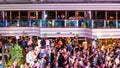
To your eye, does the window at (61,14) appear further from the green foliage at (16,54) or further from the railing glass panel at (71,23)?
the green foliage at (16,54)

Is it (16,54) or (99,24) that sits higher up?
Answer: (16,54)

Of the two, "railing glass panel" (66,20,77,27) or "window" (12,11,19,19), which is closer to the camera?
"railing glass panel" (66,20,77,27)

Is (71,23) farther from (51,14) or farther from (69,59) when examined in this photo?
(69,59)

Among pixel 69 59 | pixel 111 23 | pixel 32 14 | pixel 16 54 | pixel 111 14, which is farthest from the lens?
pixel 32 14

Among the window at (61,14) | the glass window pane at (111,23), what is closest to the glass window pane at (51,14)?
the window at (61,14)

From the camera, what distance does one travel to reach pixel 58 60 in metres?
25.1

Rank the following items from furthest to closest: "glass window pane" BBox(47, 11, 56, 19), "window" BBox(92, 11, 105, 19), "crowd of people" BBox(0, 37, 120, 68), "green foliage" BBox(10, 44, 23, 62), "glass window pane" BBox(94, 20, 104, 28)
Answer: "glass window pane" BBox(47, 11, 56, 19), "window" BBox(92, 11, 105, 19), "glass window pane" BBox(94, 20, 104, 28), "green foliage" BBox(10, 44, 23, 62), "crowd of people" BBox(0, 37, 120, 68)

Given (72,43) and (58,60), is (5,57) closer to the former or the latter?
(58,60)

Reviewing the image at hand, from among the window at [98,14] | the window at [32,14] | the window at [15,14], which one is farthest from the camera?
the window at [15,14]

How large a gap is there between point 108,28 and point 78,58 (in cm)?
718

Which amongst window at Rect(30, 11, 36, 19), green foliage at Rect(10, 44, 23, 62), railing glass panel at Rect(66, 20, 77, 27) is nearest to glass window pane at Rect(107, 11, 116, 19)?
railing glass panel at Rect(66, 20, 77, 27)

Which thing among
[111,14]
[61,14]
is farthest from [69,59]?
[111,14]

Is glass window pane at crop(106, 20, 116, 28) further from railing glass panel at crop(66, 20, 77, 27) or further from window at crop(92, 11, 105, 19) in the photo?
railing glass panel at crop(66, 20, 77, 27)

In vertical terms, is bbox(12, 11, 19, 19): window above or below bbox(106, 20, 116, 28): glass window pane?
above
